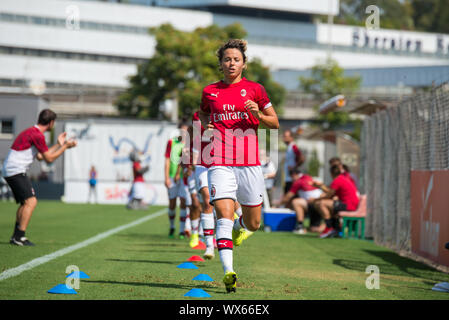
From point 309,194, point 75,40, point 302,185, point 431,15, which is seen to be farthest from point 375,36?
point 309,194

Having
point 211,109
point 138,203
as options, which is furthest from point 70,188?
point 211,109

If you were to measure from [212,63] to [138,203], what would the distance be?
2624cm

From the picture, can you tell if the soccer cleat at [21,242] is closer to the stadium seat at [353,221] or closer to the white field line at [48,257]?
the white field line at [48,257]

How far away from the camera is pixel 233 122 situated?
24.5 feet

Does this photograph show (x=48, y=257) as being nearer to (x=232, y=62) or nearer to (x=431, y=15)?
(x=232, y=62)

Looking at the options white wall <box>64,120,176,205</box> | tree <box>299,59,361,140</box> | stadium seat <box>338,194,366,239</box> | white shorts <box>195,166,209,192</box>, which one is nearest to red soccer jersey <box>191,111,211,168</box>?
white shorts <box>195,166,209,192</box>

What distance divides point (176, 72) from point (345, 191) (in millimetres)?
37518

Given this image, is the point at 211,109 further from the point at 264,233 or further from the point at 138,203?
the point at 138,203

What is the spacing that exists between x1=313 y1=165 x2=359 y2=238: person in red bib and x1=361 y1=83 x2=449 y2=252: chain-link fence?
501 mm

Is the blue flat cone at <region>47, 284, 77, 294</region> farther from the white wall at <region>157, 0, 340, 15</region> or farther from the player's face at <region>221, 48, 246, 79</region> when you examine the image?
the white wall at <region>157, 0, 340, 15</region>

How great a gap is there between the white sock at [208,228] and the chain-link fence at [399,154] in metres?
3.28

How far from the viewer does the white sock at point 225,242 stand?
708 centimetres

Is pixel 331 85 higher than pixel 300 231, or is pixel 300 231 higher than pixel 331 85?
pixel 331 85

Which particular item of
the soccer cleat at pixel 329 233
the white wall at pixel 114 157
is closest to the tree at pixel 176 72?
the white wall at pixel 114 157
